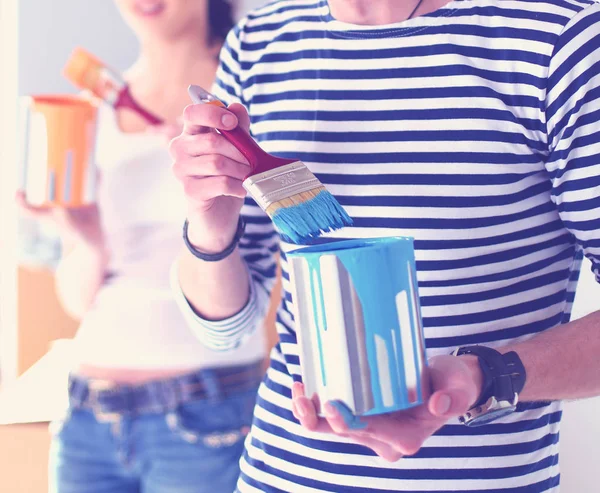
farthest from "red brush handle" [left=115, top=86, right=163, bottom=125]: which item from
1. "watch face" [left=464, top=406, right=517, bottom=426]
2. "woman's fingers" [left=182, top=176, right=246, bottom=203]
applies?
"watch face" [left=464, top=406, right=517, bottom=426]

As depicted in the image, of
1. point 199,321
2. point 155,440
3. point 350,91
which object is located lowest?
point 155,440

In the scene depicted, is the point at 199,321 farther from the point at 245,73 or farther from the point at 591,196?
the point at 591,196

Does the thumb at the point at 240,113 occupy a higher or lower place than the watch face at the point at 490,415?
higher

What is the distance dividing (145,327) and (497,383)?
0.73 metres

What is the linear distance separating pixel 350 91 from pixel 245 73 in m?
0.13

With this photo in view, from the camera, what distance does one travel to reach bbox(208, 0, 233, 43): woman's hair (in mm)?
1283

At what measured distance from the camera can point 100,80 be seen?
1.22 metres

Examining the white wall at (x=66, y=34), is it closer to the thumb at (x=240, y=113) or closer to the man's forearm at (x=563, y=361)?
the thumb at (x=240, y=113)

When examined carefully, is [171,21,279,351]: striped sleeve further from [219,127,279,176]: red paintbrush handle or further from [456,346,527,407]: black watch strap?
[456,346,527,407]: black watch strap

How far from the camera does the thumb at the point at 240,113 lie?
0.60 metres

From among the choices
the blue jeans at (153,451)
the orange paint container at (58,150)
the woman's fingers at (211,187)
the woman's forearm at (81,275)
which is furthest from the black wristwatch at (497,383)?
the woman's forearm at (81,275)

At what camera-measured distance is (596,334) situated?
582 mm

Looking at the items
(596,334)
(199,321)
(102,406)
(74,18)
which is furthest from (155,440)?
(74,18)

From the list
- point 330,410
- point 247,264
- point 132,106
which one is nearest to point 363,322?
point 330,410
